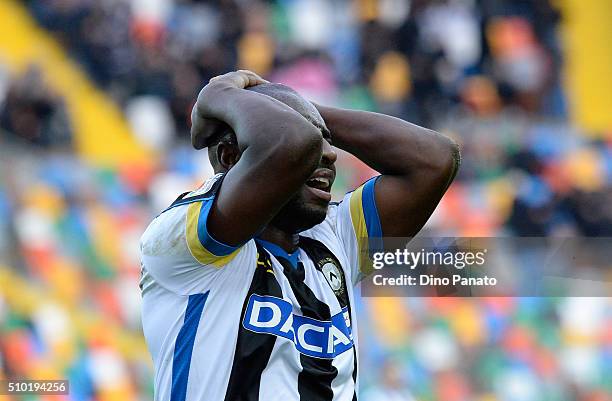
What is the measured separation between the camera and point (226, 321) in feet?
7.36

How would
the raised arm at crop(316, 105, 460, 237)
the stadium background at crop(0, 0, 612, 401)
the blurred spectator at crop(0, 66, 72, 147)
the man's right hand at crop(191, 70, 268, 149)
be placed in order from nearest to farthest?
the man's right hand at crop(191, 70, 268, 149) → the raised arm at crop(316, 105, 460, 237) → the stadium background at crop(0, 0, 612, 401) → the blurred spectator at crop(0, 66, 72, 147)

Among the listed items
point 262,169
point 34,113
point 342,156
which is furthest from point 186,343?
point 34,113

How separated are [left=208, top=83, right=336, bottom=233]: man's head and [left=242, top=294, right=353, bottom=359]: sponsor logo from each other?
22 cm

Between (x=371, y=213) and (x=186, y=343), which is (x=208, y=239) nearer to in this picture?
(x=186, y=343)

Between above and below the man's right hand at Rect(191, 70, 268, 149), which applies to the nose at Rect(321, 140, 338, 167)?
below

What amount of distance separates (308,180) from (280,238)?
19 centimetres

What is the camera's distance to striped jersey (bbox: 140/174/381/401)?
2203 millimetres

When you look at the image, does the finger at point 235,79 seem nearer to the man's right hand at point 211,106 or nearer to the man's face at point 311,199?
the man's right hand at point 211,106

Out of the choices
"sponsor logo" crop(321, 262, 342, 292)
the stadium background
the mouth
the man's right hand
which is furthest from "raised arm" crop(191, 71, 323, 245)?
the stadium background

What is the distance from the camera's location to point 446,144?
9.05ft

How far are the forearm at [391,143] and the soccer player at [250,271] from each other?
22 cm

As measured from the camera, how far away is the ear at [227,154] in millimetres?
2393

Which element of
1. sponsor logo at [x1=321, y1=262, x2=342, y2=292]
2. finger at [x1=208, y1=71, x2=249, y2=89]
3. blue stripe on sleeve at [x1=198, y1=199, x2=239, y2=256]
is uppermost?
finger at [x1=208, y1=71, x2=249, y2=89]

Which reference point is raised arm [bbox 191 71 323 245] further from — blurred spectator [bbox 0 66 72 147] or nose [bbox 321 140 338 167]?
blurred spectator [bbox 0 66 72 147]
